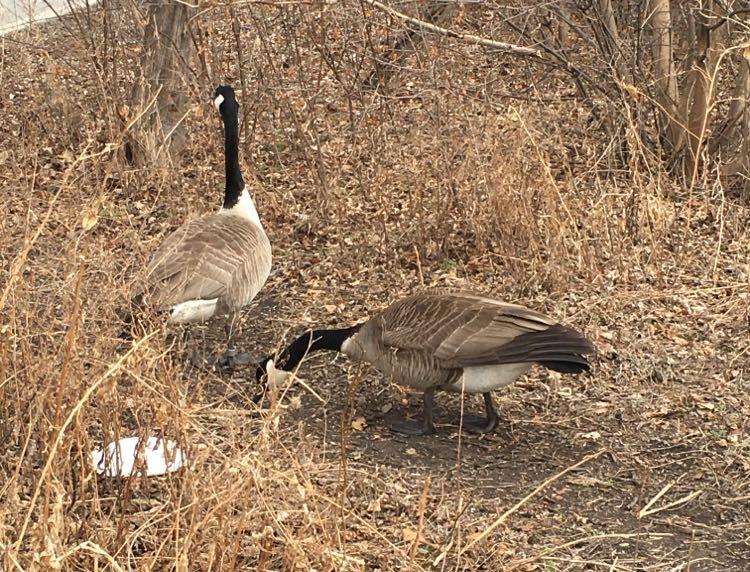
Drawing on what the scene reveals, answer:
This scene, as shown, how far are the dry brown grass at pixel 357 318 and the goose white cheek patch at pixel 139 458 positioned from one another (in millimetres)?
74

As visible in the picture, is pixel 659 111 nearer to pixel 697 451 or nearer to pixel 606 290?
pixel 606 290

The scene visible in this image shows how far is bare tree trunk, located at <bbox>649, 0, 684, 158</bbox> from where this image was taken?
794cm

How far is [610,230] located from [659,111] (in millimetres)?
1674

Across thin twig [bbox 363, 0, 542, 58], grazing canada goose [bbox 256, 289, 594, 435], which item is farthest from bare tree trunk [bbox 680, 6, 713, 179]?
grazing canada goose [bbox 256, 289, 594, 435]

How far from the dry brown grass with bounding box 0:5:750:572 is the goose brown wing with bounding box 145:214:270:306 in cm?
28

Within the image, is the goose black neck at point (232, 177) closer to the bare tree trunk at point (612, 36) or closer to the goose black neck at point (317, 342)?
the goose black neck at point (317, 342)

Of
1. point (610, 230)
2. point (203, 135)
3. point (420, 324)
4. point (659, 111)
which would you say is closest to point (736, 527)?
point (420, 324)

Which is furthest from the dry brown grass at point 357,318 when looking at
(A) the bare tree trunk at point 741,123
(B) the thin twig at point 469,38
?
(A) the bare tree trunk at point 741,123

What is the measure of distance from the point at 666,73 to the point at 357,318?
3032mm

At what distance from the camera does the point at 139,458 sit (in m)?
3.89

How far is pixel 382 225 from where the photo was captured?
7.29 meters

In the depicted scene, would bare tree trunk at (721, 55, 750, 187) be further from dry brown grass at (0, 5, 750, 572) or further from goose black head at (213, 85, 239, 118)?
goose black head at (213, 85, 239, 118)

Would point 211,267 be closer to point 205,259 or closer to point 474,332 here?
point 205,259

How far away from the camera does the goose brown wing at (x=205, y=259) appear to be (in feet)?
19.1
